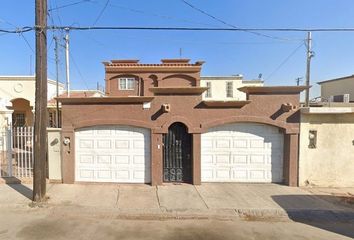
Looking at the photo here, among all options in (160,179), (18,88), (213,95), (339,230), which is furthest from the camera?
(213,95)

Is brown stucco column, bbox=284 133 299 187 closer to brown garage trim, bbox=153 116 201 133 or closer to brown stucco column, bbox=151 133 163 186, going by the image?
brown garage trim, bbox=153 116 201 133

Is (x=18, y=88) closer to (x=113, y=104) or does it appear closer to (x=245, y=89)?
(x=113, y=104)

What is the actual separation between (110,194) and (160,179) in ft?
6.29

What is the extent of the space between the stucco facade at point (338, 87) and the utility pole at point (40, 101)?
28.3m

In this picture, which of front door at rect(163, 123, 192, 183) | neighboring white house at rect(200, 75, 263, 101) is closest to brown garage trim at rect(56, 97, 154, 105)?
front door at rect(163, 123, 192, 183)

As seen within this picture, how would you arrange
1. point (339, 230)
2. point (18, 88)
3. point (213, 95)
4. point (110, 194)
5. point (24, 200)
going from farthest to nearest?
point (213, 95) → point (18, 88) → point (110, 194) → point (24, 200) → point (339, 230)

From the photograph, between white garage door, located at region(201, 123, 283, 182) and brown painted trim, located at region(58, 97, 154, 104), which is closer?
brown painted trim, located at region(58, 97, 154, 104)

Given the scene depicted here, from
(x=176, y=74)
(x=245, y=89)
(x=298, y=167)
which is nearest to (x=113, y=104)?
(x=245, y=89)

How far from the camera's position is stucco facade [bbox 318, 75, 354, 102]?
27609 mm

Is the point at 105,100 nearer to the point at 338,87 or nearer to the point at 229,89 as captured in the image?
the point at 229,89

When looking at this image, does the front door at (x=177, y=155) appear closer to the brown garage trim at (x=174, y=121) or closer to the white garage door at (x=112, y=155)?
the brown garage trim at (x=174, y=121)

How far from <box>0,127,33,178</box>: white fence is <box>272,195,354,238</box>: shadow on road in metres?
9.15

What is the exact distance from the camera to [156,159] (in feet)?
32.0

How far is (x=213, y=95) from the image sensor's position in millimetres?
35000
